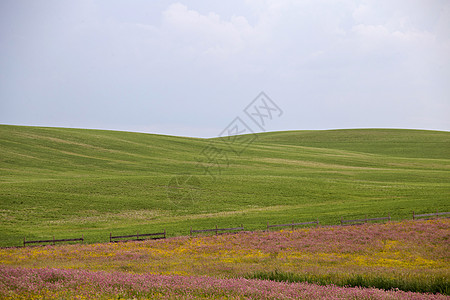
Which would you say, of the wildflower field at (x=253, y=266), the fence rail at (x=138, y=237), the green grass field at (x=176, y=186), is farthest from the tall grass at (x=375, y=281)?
the green grass field at (x=176, y=186)

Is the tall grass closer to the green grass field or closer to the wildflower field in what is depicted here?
the wildflower field

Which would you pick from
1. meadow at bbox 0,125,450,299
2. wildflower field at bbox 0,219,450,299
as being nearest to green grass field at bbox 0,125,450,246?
meadow at bbox 0,125,450,299

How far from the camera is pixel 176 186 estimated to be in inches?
2094

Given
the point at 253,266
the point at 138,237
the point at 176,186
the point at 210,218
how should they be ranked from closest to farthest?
the point at 253,266 < the point at 138,237 < the point at 210,218 < the point at 176,186

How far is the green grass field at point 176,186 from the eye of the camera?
36875 millimetres

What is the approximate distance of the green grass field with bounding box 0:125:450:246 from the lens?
3688 centimetres

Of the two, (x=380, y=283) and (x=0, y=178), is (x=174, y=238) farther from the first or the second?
(x=0, y=178)

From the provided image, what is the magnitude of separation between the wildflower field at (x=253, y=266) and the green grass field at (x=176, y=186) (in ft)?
20.9

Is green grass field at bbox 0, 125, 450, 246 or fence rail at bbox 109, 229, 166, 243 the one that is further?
green grass field at bbox 0, 125, 450, 246

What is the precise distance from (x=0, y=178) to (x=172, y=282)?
48951mm

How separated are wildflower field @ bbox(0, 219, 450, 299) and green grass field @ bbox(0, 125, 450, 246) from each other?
637 cm

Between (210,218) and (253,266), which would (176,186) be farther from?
(253,266)

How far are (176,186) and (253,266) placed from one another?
37.2 m

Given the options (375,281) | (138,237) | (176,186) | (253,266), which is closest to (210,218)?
(138,237)
